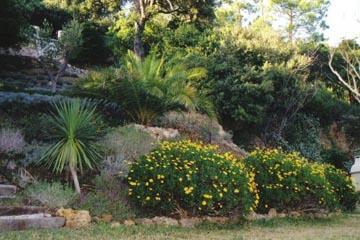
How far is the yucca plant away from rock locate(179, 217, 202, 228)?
1670 millimetres

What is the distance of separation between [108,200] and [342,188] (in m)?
6.13

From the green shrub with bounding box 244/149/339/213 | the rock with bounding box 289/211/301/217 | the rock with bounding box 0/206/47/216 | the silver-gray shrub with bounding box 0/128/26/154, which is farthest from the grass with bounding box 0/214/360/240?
the silver-gray shrub with bounding box 0/128/26/154

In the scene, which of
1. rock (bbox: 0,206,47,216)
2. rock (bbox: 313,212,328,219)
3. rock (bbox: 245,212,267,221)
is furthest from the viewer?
rock (bbox: 313,212,328,219)

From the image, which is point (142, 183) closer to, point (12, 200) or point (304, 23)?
point (12, 200)

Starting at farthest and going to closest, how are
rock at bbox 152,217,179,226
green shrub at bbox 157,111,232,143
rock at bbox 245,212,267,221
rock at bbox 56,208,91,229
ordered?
1. green shrub at bbox 157,111,232,143
2. rock at bbox 245,212,267,221
3. rock at bbox 152,217,179,226
4. rock at bbox 56,208,91,229

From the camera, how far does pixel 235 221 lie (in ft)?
25.4

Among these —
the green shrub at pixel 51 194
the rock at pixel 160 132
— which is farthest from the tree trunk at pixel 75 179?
the rock at pixel 160 132

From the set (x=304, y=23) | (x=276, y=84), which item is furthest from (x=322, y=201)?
(x=304, y=23)

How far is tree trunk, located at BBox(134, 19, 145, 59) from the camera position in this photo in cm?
1831

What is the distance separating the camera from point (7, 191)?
7.33 m

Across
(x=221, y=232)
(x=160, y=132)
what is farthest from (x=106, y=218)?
(x=160, y=132)

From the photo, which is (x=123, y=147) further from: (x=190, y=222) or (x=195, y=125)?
(x=195, y=125)

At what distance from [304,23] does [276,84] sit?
65.4 ft

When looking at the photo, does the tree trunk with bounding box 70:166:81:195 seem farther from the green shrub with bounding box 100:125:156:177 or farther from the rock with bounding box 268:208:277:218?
the rock with bounding box 268:208:277:218
